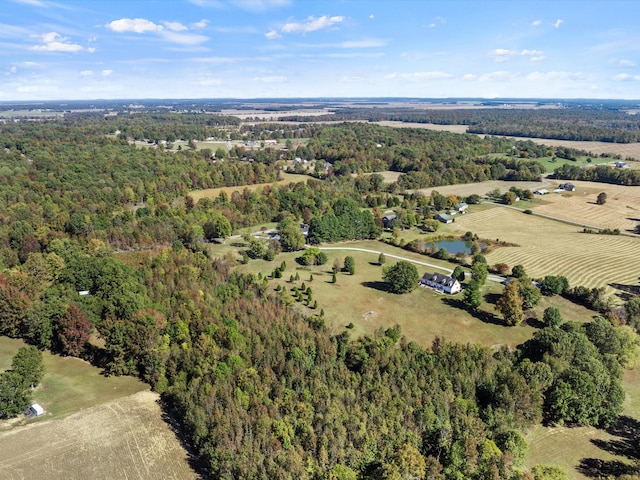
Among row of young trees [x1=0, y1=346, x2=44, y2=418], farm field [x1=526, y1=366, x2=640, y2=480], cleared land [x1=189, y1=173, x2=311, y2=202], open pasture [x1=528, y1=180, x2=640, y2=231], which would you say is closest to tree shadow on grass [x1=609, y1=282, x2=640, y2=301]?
farm field [x1=526, y1=366, x2=640, y2=480]

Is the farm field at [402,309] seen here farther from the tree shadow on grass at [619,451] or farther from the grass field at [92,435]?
the grass field at [92,435]

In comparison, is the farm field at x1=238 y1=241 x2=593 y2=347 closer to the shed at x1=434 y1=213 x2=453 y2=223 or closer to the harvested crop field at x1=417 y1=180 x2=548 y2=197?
the shed at x1=434 y1=213 x2=453 y2=223

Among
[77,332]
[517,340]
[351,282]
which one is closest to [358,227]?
[351,282]

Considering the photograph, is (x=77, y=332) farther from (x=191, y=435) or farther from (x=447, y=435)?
(x=447, y=435)

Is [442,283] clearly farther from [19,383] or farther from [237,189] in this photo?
[237,189]

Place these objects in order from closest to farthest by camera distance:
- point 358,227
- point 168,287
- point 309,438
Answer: point 309,438, point 168,287, point 358,227

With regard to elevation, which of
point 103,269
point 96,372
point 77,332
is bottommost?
point 96,372
